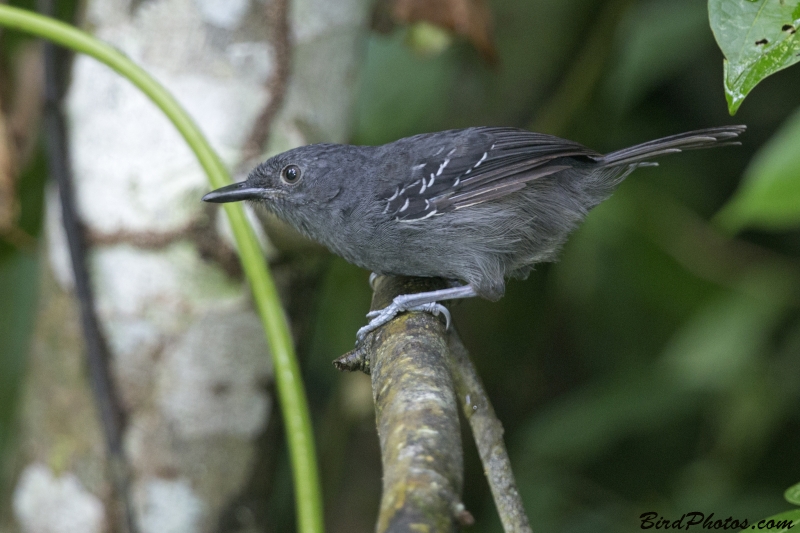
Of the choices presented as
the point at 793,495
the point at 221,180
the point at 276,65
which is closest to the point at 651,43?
the point at 276,65

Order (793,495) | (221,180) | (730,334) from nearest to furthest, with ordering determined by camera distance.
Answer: (793,495) < (221,180) < (730,334)

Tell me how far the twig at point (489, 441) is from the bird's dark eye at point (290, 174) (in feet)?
3.38

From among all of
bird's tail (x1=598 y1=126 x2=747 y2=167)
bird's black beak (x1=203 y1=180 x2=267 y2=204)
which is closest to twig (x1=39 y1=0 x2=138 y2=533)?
bird's black beak (x1=203 y1=180 x2=267 y2=204)

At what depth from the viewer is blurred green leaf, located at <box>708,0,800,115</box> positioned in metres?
1.68

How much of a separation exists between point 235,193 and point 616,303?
300 centimetres

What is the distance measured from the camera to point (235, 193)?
2.95 m

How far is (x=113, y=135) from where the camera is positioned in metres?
3.23

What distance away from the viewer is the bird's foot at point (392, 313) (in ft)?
8.72

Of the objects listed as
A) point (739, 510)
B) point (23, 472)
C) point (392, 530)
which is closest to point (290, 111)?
point (23, 472)

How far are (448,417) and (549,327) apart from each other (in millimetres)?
4374

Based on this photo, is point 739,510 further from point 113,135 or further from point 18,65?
point 18,65

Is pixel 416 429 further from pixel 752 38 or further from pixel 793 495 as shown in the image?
pixel 752 38

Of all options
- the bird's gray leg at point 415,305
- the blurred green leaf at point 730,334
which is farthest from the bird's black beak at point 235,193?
the blurred green leaf at point 730,334

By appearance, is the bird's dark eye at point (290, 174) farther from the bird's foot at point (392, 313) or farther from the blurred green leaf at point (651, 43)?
the blurred green leaf at point (651, 43)
